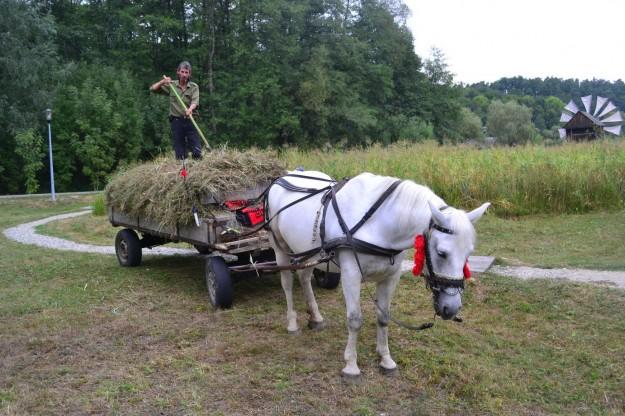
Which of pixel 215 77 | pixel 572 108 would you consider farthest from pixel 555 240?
pixel 572 108

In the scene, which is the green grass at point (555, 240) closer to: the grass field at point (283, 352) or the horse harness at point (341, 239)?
the grass field at point (283, 352)

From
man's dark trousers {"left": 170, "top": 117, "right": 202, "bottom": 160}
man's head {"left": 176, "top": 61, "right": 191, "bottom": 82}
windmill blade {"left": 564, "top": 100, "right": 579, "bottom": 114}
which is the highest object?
windmill blade {"left": 564, "top": 100, "right": 579, "bottom": 114}

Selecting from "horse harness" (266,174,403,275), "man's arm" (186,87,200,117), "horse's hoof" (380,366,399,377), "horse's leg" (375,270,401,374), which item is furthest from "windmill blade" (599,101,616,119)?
"horse's hoof" (380,366,399,377)

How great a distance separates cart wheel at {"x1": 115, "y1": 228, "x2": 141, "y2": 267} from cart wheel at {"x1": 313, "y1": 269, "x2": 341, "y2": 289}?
3.23 metres

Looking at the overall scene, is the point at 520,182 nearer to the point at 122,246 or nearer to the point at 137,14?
the point at 122,246

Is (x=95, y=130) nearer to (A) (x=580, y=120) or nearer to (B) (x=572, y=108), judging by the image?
(B) (x=572, y=108)

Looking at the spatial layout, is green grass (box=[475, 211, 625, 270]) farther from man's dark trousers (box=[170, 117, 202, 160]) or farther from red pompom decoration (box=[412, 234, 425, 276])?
man's dark trousers (box=[170, 117, 202, 160])

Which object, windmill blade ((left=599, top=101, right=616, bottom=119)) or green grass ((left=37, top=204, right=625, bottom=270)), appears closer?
green grass ((left=37, top=204, right=625, bottom=270))

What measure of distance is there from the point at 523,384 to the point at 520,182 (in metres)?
8.54

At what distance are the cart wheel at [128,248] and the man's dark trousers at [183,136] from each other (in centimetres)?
158

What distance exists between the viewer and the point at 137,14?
33.4 meters

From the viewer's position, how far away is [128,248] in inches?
336

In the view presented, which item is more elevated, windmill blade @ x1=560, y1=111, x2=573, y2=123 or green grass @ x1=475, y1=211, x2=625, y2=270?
windmill blade @ x1=560, y1=111, x2=573, y2=123

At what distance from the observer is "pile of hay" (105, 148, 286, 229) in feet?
20.9
